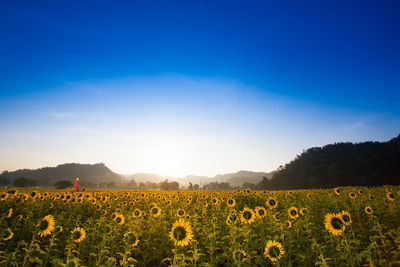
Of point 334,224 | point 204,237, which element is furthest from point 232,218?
point 334,224

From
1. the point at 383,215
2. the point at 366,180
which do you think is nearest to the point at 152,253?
the point at 383,215

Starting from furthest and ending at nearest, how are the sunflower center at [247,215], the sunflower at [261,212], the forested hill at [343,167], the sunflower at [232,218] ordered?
the forested hill at [343,167] → the sunflower at [261,212] → the sunflower center at [247,215] → the sunflower at [232,218]

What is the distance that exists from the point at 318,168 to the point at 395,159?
91.3 ft

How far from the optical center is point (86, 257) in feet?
18.1

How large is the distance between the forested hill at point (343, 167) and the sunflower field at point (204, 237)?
2324 inches

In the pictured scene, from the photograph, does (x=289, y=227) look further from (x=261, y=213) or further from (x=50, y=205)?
(x=50, y=205)

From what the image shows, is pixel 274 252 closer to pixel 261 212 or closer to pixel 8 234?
pixel 261 212

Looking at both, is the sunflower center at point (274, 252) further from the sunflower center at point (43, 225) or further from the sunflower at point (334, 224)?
the sunflower center at point (43, 225)

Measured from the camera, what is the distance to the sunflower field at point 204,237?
151 inches

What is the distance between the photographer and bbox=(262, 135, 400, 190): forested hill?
61062 millimetres

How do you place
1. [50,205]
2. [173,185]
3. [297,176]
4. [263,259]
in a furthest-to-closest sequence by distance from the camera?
[173,185]
[297,176]
[50,205]
[263,259]

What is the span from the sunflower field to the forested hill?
5904 cm

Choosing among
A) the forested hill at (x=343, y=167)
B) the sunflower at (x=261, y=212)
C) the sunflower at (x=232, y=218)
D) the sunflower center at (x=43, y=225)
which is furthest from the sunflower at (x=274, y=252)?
the forested hill at (x=343, y=167)

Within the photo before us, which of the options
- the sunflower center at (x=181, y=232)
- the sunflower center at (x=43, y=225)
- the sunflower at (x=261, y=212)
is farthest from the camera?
the sunflower at (x=261, y=212)
